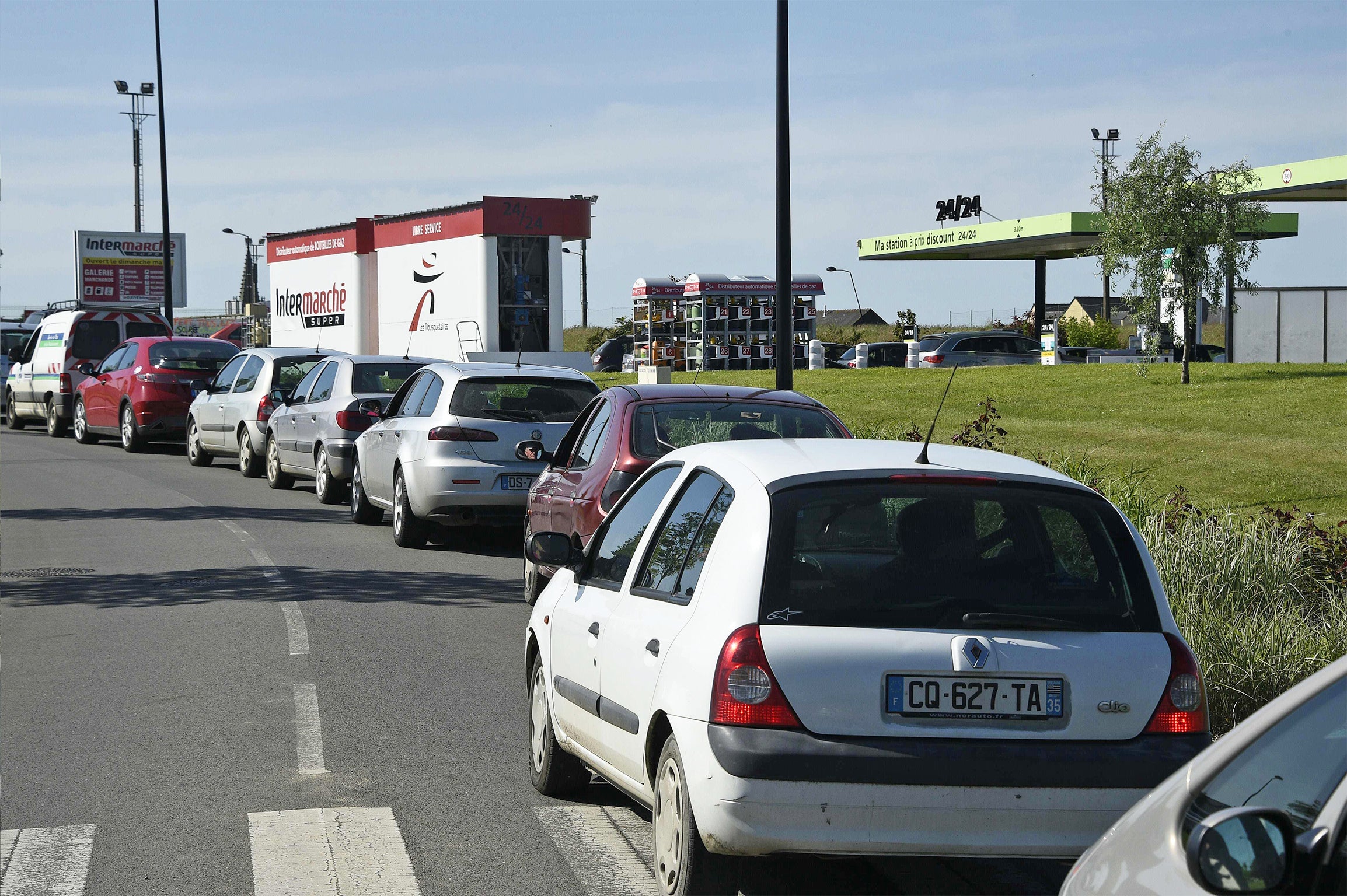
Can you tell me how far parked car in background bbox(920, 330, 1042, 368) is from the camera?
4319 cm

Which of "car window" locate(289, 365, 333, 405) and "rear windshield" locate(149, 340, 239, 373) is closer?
"car window" locate(289, 365, 333, 405)

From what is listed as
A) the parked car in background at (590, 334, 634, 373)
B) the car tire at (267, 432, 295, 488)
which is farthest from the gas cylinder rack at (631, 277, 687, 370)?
the car tire at (267, 432, 295, 488)

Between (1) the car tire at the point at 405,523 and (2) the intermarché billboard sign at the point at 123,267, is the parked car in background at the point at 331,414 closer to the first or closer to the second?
(1) the car tire at the point at 405,523

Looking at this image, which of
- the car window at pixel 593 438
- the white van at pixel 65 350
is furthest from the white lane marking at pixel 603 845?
the white van at pixel 65 350

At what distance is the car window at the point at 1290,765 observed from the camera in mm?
2502

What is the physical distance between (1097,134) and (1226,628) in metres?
74.6

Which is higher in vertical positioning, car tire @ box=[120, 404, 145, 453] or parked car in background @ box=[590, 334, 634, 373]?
parked car in background @ box=[590, 334, 634, 373]

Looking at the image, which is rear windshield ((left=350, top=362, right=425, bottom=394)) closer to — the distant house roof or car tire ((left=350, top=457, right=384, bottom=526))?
car tire ((left=350, top=457, right=384, bottom=526))

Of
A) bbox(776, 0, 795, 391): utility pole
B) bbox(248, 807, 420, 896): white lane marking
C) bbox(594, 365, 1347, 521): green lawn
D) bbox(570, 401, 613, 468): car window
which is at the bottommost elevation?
bbox(248, 807, 420, 896): white lane marking

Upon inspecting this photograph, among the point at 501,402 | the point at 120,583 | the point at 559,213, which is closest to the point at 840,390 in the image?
the point at 559,213

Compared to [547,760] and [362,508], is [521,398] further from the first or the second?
[547,760]

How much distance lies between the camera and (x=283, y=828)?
5.73 metres

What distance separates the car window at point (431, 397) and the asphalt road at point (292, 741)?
1327 mm

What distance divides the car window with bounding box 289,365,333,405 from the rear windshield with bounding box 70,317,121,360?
1213 cm
